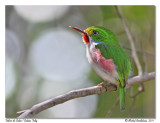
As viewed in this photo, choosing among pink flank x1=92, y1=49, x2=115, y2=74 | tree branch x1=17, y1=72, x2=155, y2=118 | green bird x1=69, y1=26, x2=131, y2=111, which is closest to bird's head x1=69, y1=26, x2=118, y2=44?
green bird x1=69, y1=26, x2=131, y2=111

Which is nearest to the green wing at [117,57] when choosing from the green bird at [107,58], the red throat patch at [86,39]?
the green bird at [107,58]

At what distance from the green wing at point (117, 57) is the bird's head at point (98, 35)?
0.15 feet

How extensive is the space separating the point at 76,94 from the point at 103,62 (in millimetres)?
369

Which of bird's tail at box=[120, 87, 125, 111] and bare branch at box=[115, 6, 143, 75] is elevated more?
bare branch at box=[115, 6, 143, 75]

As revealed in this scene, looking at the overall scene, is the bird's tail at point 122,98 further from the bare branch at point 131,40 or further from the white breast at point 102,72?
the bare branch at point 131,40

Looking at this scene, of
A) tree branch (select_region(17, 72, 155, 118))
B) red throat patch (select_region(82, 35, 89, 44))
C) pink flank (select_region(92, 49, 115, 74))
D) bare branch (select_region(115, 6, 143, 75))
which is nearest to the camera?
tree branch (select_region(17, 72, 155, 118))

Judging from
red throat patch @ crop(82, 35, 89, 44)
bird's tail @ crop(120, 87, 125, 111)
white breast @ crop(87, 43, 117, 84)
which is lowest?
bird's tail @ crop(120, 87, 125, 111)

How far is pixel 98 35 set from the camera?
94.0 inches

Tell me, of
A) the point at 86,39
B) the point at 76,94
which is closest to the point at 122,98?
the point at 76,94

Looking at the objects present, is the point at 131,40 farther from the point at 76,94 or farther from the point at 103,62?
the point at 76,94

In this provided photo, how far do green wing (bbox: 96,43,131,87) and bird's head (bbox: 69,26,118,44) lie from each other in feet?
0.15

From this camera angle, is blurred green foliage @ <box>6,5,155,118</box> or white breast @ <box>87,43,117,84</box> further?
blurred green foliage @ <box>6,5,155,118</box>

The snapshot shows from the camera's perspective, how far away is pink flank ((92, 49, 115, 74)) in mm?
2307

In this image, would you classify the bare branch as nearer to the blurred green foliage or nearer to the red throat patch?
the blurred green foliage
